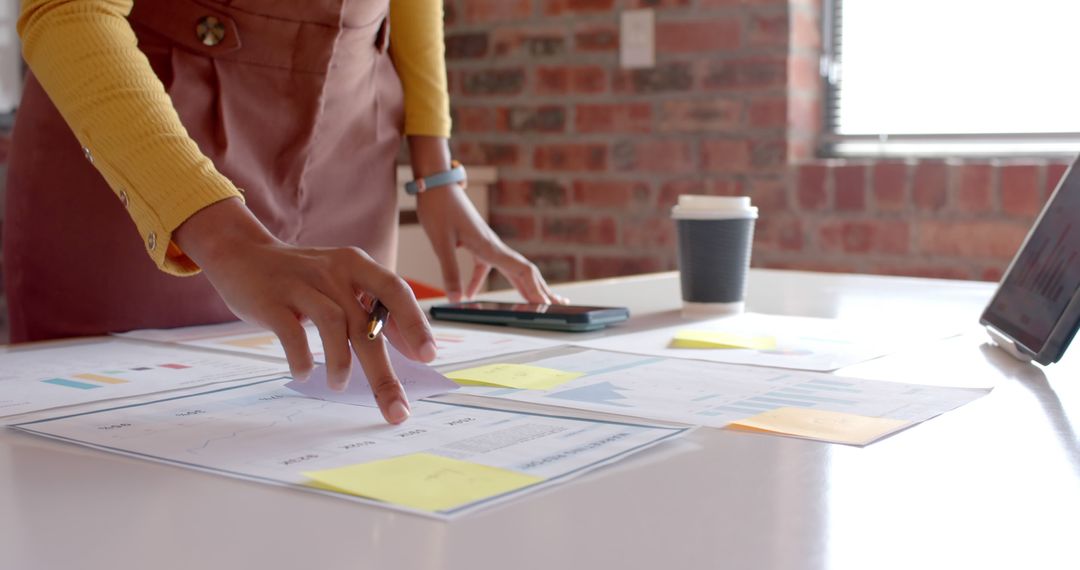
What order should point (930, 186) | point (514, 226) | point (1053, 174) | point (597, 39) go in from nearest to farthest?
point (1053, 174) < point (930, 186) < point (597, 39) < point (514, 226)

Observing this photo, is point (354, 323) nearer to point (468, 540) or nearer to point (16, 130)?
point (468, 540)

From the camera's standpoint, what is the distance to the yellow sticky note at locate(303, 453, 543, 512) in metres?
0.53

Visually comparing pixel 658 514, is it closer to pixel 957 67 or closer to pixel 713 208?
pixel 713 208

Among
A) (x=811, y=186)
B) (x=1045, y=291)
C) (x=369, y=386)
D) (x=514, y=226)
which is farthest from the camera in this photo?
(x=514, y=226)

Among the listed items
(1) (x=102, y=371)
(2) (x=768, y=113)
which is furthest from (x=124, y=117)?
(2) (x=768, y=113)

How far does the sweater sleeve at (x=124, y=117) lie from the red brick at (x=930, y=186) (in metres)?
1.78

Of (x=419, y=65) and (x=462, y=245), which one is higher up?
(x=419, y=65)

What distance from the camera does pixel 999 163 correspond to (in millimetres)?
2293

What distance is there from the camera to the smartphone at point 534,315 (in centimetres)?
113

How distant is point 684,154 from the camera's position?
8.59 ft

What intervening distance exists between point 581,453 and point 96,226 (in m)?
0.78

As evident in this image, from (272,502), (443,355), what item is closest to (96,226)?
(443,355)

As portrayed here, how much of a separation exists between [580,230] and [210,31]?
1.68 m

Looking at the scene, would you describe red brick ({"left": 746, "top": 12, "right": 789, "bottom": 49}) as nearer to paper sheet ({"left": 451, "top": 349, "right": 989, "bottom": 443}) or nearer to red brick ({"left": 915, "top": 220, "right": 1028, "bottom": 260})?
red brick ({"left": 915, "top": 220, "right": 1028, "bottom": 260})
